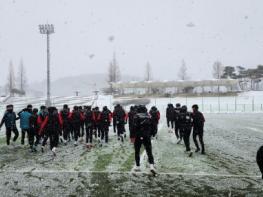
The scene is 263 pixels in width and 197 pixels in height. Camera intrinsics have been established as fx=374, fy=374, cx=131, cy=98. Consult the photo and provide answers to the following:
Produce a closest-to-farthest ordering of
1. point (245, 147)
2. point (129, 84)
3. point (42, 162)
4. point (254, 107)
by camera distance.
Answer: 1. point (42, 162)
2. point (245, 147)
3. point (254, 107)
4. point (129, 84)

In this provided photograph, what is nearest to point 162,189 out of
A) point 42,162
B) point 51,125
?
point 42,162

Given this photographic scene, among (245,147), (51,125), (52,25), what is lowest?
(245,147)

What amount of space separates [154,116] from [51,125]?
6124 mm

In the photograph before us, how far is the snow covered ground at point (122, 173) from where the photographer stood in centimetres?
941

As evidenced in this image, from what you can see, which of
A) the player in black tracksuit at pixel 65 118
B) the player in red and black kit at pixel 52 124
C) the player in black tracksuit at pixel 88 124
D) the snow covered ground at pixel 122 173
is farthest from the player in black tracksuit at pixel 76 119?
the player in red and black kit at pixel 52 124

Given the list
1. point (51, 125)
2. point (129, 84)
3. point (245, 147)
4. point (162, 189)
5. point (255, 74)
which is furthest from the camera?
point (255, 74)

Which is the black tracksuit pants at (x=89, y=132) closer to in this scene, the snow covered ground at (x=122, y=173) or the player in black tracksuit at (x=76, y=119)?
the snow covered ground at (x=122, y=173)

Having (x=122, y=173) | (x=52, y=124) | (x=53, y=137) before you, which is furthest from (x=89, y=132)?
(x=122, y=173)

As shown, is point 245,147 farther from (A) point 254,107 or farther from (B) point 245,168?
(A) point 254,107

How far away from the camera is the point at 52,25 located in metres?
49.6

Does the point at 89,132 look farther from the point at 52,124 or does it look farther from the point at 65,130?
the point at 52,124

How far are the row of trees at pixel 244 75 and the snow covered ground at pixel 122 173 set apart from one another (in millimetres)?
88899

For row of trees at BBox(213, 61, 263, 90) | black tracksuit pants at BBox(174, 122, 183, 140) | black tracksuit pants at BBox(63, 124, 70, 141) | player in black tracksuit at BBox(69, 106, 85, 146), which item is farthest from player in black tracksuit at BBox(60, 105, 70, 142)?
row of trees at BBox(213, 61, 263, 90)

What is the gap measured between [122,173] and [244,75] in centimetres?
9929
